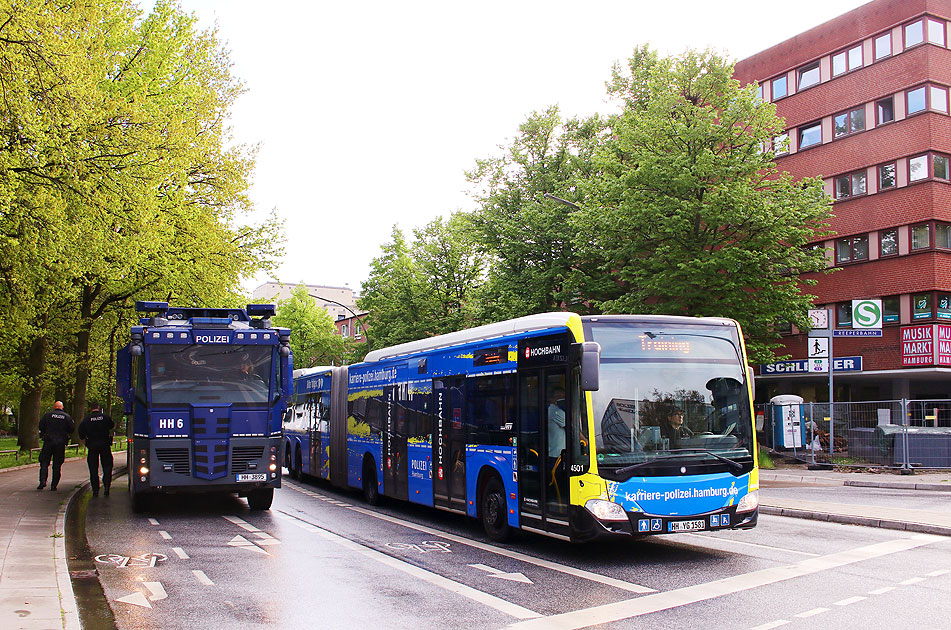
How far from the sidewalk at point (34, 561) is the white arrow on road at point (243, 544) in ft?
6.68

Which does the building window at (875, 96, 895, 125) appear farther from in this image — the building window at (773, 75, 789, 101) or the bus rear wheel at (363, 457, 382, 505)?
the bus rear wheel at (363, 457, 382, 505)

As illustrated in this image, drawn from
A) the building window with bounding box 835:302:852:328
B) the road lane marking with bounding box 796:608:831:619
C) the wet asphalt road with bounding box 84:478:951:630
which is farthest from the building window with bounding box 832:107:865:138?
the road lane marking with bounding box 796:608:831:619

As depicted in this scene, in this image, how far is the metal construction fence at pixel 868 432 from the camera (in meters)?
23.6

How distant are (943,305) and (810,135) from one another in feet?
33.1

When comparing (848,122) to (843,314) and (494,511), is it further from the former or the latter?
(494,511)

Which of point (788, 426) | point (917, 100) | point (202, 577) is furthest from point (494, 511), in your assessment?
point (917, 100)

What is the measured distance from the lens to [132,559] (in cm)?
1033

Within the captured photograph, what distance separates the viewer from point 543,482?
1080cm

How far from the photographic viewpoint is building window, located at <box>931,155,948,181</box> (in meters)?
34.8

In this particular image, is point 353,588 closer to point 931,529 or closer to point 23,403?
point 931,529

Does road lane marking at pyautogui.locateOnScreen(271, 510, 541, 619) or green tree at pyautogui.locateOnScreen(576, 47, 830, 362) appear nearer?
road lane marking at pyautogui.locateOnScreen(271, 510, 541, 619)

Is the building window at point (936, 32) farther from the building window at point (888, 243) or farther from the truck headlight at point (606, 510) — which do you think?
the truck headlight at point (606, 510)

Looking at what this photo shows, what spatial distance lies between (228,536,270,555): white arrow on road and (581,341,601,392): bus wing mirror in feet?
14.9

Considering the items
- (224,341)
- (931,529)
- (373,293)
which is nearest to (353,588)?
(224,341)
